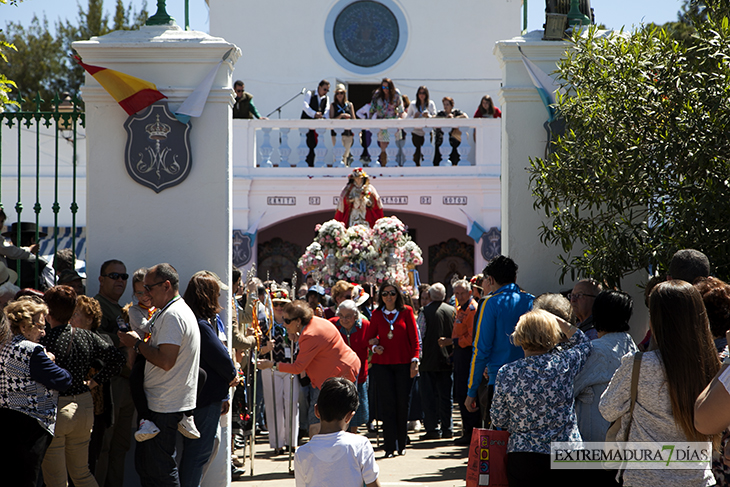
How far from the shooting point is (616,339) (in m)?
4.72

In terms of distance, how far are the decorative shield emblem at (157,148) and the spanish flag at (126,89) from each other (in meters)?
0.08

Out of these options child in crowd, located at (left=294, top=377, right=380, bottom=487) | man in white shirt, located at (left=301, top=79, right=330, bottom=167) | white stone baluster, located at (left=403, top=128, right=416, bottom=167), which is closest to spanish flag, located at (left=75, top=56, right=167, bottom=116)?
child in crowd, located at (left=294, top=377, right=380, bottom=487)

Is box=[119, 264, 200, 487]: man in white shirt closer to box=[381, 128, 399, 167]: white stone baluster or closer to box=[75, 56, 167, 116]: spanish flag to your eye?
box=[75, 56, 167, 116]: spanish flag

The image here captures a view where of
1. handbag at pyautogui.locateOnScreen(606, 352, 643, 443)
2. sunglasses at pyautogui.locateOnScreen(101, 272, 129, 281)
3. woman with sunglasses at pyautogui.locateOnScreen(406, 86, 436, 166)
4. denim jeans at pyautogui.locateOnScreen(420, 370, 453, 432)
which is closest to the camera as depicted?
handbag at pyautogui.locateOnScreen(606, 352, 643, 443)

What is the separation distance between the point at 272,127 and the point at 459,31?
745 cm

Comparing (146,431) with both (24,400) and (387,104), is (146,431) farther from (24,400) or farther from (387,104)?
(387,104)

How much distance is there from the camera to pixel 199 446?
17.3ft

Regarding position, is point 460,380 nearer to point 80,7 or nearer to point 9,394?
point 9,394

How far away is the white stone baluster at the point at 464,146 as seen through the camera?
52.6ft

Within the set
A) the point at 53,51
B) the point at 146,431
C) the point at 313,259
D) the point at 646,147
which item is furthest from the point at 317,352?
the point at 53,51

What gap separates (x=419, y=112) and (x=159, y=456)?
508 inches

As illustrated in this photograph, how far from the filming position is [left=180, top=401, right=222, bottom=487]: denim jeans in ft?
17.3

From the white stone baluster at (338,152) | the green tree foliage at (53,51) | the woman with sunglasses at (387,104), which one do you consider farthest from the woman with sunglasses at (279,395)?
the green tree foliage at (53,51)

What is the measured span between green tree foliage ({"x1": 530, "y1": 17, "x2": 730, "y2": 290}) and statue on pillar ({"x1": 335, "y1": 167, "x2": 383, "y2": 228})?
23.3 feet
